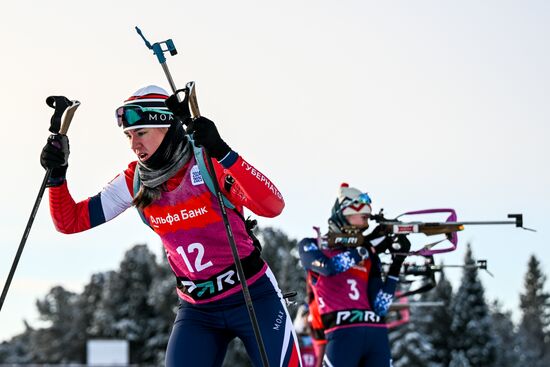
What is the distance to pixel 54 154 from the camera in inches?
285

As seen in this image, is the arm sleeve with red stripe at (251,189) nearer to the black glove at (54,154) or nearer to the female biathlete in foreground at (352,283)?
the black glove at (54,154)

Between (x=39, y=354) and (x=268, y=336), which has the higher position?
(x=268, y=336)

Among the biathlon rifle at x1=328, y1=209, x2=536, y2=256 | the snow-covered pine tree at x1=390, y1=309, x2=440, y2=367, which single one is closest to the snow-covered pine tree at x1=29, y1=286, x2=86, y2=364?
the snow-covered pine tree at x1=390, y1=309, x2=440, y2=367

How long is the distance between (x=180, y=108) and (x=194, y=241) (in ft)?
2.94

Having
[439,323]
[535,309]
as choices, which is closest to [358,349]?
[439,323]

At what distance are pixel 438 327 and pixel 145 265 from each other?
72.9 ft

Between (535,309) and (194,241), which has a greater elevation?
(194,241)

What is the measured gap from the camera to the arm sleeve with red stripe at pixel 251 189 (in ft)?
22.0

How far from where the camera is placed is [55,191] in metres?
7.40

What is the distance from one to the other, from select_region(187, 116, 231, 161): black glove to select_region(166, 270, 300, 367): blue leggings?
3.33 ft

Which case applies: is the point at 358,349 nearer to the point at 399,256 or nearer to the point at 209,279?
the point at 399,256

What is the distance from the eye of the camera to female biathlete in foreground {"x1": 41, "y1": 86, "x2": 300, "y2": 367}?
7.08m

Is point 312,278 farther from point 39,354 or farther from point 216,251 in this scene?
point 39,354

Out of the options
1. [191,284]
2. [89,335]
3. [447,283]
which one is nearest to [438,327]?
[447,283]
